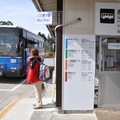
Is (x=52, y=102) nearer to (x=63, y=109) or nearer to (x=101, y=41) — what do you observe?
(x=63, y=109)

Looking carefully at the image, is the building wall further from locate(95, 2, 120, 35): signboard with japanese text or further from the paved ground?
the paved ground

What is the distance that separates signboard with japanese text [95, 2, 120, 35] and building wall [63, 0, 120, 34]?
119 millimetres

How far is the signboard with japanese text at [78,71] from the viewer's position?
4.57m

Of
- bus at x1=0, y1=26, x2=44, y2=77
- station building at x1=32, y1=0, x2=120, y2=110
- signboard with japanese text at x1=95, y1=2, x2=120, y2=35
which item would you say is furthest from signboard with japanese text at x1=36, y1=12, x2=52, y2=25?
bus at x1=0, y1=26, x2=44, y2=77

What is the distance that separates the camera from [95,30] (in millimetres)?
4551

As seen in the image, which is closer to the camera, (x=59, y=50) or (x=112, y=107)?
(x=59, y=50)

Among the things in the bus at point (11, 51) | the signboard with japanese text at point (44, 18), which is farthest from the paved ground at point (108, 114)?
the bus at point (11, 51)

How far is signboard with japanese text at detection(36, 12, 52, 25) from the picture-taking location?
460 cm

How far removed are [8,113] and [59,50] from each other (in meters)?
2.15

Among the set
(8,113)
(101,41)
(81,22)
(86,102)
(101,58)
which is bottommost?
(8,113)

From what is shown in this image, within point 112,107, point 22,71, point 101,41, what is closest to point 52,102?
point 112,107

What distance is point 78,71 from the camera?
4.63m

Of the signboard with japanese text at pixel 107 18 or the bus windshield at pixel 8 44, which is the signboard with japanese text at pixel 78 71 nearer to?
the signboard with japanese text at pixel 107 18

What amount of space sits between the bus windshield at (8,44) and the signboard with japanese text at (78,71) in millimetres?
5557
